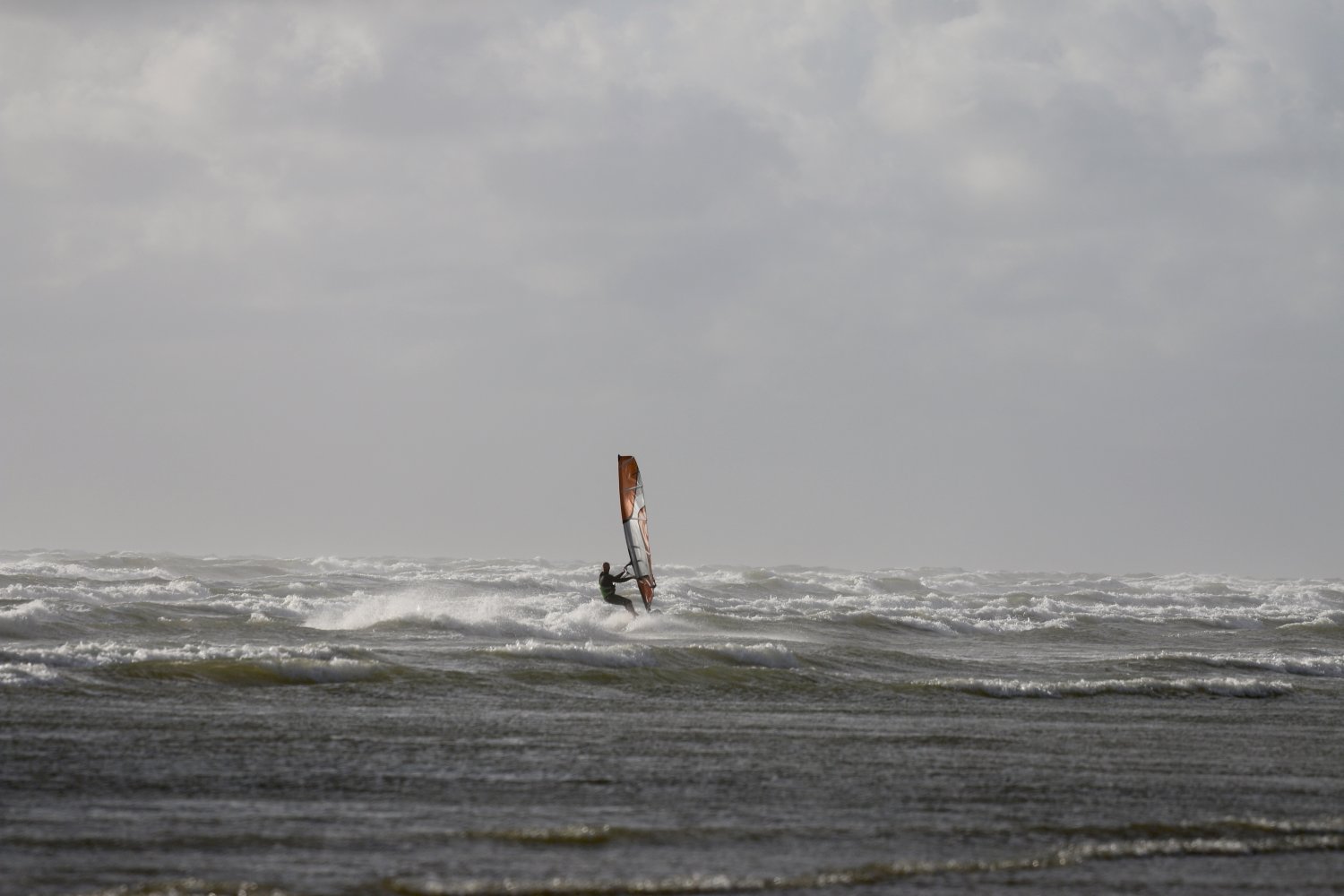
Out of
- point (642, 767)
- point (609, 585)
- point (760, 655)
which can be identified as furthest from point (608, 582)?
point (642, 767)

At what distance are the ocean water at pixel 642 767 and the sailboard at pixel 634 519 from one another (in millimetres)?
6736

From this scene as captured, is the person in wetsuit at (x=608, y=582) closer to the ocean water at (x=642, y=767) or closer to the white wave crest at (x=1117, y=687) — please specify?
the ocean water at (x=642, y=767)

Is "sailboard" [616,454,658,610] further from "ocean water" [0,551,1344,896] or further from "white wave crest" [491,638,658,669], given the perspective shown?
"white wave crest" [491,638,658,669]

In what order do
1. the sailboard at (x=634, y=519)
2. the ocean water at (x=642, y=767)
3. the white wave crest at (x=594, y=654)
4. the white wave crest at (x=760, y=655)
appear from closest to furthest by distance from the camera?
1. the ocean water at (x=642, y=767)
2. the white wave crest at (x=594, y=654)
3. the white wave crest at (x=760, y=655)
4. the sailboard at (x=634, y=519)

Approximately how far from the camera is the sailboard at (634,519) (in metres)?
27.1

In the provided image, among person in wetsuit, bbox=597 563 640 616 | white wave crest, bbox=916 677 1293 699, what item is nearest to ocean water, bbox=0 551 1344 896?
white wave crest, bbox=916 677 1293 699

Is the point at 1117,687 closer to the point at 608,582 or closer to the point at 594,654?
the point at 594,654

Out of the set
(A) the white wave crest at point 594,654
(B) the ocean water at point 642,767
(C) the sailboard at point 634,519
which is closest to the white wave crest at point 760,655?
(B) the ocean water at point 642,767

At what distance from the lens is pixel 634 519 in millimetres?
27859

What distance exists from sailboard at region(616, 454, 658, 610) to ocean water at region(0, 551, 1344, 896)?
6736 millimetres

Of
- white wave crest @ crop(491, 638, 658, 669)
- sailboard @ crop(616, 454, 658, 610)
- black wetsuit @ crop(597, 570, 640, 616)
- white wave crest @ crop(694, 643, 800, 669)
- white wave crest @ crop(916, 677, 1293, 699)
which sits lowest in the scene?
white wave crest @ crop(916, 677, 1293, 699)

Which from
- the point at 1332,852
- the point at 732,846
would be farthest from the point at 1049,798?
the point at 732,846

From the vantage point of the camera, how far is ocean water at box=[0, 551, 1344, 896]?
7258 mm

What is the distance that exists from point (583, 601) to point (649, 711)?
864 inches
